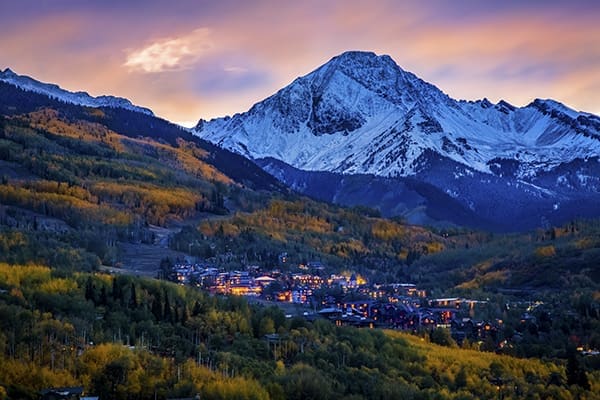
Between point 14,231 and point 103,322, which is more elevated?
point 14,231

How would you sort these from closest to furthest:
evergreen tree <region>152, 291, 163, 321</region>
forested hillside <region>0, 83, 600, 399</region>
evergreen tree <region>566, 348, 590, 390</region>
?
forested hillside <region>0, 83, 600, 399</region>, evergreen tree <region>566, 348, 590, 390</region>, evergreen tree <region>152, 291, 163, 321</region>

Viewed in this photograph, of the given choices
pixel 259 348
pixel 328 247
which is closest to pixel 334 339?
pixel 259 348

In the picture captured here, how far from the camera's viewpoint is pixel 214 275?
477 ft

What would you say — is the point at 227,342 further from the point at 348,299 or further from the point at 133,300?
the point at 348,299

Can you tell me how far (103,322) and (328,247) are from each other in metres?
115

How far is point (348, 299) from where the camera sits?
137875mm

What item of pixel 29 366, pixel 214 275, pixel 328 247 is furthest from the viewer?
pixel 328 247

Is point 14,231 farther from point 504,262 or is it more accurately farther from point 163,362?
point 504,262

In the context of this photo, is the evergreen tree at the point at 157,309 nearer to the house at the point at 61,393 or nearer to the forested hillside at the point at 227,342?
the forested hillside at the point at 227,342

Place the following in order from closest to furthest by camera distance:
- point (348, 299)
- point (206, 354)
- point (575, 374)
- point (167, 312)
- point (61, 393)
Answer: point (61, 393), point (206, 354), point (575, 374), point (167, 312), point (348, 299)

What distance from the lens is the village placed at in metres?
117

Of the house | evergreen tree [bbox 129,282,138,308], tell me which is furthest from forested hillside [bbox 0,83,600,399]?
the house

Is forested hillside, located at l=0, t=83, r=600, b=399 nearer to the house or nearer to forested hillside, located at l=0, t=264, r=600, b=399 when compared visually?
forested hillside, located at l=0, t=264, r=600, b=399

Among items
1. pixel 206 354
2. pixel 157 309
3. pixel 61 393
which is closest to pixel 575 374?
pixel 206 354
